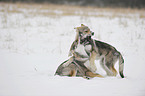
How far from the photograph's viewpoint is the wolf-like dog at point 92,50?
3.13 m

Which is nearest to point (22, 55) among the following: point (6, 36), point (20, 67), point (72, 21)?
point (20, 67)

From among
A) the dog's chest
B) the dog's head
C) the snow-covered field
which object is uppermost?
the dog's head

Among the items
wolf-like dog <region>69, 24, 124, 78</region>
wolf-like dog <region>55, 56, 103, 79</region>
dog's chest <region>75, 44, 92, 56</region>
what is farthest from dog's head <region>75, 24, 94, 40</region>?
wolf-like dog <region>55, 56, 103, 79</region>

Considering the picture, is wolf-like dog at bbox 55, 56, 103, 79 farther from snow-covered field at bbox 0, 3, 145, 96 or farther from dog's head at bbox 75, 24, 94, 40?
dog's head at bbox 75, 24, 94, 40

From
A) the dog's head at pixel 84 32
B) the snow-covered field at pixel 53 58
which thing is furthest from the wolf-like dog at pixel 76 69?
the dog's head at pixel 84 32

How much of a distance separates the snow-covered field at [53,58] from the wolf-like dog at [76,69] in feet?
0.34

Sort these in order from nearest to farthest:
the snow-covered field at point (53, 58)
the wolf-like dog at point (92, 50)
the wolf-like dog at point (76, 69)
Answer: the snow-covered field at point (53, 58), the wolf-like dog at point (92, 50), the wolf-like dog at point (76, 69)

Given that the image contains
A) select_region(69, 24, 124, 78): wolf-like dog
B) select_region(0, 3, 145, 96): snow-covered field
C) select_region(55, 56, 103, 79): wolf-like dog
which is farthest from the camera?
select_region(55, 56, 103, 79): wolf-like dog

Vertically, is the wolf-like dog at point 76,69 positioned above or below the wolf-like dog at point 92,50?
below

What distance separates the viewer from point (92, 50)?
10.4 feet

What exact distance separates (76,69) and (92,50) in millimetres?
508

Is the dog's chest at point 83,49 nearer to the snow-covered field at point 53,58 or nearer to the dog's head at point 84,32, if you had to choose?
the dog's head at point 84,32

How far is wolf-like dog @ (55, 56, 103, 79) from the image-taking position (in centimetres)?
329

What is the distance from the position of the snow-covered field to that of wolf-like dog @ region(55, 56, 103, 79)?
0.34 feet
